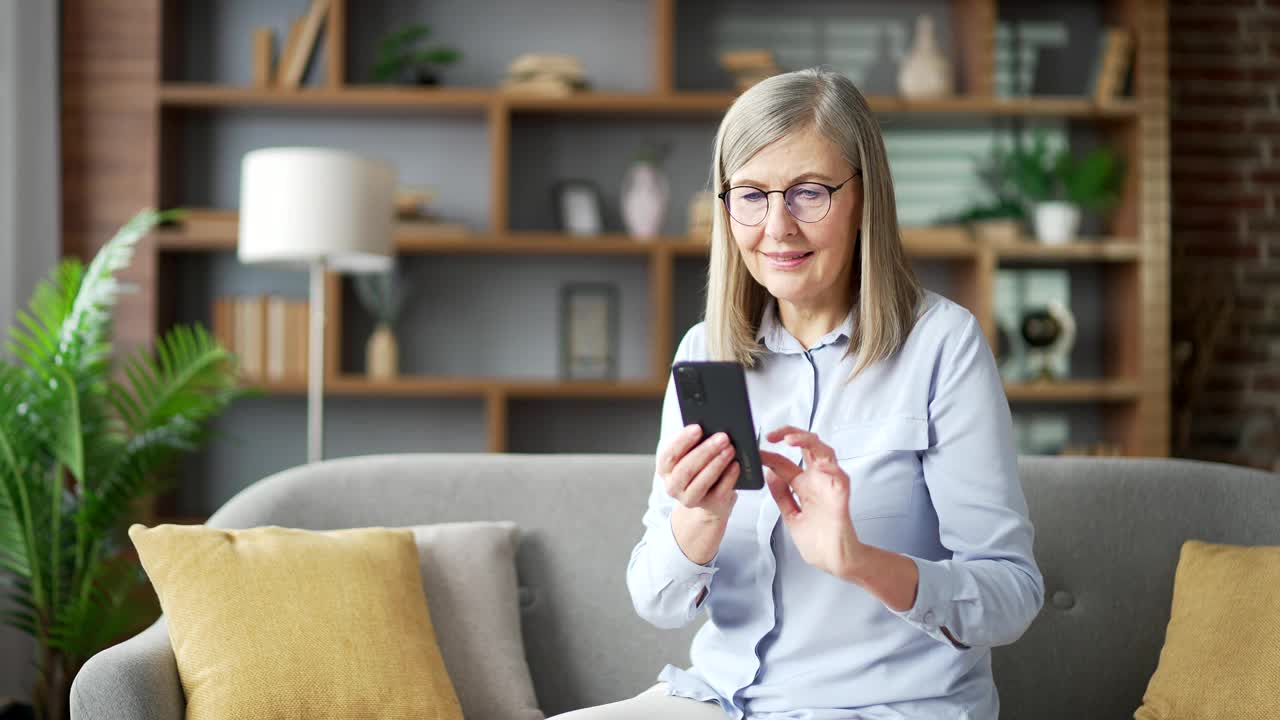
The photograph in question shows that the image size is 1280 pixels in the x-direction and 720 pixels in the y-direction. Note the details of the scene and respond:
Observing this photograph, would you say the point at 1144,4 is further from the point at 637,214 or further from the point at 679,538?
the point at 679,538

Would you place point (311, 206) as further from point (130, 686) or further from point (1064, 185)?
point (1064, 185)

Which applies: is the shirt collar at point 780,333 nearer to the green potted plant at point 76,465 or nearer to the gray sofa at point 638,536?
the gray sofa at point 638,536

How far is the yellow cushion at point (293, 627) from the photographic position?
1580 millimetres

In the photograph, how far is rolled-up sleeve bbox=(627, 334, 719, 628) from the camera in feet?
4.38

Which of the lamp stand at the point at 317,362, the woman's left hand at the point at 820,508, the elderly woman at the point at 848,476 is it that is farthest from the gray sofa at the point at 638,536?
the lamp stand at the point at 317,362

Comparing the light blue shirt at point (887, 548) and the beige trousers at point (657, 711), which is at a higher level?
the light blue shirt at point (887, 548)

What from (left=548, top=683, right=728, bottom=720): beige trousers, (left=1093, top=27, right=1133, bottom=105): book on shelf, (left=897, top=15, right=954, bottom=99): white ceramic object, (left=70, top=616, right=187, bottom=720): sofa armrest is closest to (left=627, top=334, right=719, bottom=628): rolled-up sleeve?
(left=548, top=683, right=728, bottom=720): beige trousers

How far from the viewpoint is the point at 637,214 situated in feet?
12.5

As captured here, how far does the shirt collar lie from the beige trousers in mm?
467

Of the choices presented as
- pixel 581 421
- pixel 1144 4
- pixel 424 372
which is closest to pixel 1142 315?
pixel 1144 4

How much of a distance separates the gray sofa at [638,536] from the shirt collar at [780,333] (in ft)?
1.84

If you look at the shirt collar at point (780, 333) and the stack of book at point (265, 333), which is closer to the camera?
the shirt collar at point (780, 333)

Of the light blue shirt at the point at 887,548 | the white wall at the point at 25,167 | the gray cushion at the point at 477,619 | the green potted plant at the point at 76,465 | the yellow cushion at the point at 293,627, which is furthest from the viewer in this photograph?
the white wall at the point at 25,167

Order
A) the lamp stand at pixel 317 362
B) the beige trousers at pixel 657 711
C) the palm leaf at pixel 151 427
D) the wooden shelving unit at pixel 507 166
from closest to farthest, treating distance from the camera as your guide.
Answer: the beige trousers at pixel 657 711 < the palm leaf at pixel 151 427 < the lamp stand at pixel 317 362 < the wooden shelving unit at pixel 507 166
